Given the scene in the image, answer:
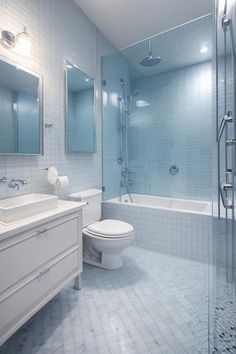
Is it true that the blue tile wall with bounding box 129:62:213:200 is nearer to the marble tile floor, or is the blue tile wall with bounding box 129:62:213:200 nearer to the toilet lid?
the toilet lid

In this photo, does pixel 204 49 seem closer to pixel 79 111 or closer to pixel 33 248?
pixel 79 111

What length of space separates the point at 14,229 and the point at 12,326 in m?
0.53

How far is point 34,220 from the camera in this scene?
1.18 m

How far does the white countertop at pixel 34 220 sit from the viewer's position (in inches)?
40.2

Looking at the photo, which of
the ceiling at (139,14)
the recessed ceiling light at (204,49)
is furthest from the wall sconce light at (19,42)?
the recessed ceiling light at (204,49)

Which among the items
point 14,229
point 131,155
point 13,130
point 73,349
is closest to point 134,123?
point 131,155

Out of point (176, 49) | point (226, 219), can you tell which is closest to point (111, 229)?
point (226, 219)

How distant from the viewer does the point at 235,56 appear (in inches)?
39.7

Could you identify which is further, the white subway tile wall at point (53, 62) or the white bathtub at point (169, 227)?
the white bathtub at point (169, 227)

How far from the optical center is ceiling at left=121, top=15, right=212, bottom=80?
239 cm

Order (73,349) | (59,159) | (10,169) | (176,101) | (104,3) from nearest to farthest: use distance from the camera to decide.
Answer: (73,349), (10,169), (59,159), (104,3), (176,101)

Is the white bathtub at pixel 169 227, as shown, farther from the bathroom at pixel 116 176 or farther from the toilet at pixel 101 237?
the toilet at pixel 101 237

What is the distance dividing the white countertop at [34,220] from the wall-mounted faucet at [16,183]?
340 millimetres

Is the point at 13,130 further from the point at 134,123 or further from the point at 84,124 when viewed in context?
the point at 134,123
